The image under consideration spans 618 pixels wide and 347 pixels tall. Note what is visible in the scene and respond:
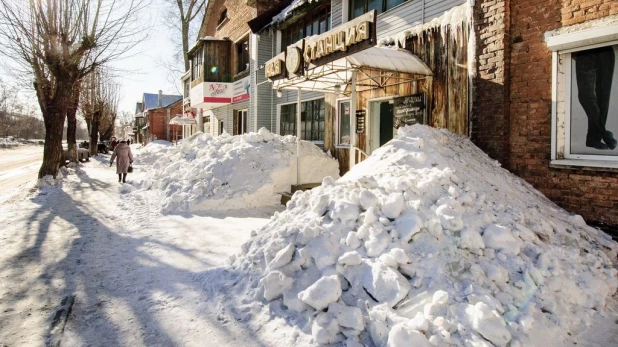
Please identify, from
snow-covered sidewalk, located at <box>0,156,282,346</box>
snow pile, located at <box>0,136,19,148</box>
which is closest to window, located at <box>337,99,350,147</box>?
snow-covered sidewalk, located at <box>0,156,282,346</box>

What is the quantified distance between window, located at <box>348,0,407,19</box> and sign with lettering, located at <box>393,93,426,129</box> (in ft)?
9.20

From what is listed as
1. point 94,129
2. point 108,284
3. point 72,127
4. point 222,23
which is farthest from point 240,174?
point 94,129

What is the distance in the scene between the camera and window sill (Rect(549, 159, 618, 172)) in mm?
4619

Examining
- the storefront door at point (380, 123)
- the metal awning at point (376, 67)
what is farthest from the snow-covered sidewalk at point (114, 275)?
the storefront door at point (380, 123)

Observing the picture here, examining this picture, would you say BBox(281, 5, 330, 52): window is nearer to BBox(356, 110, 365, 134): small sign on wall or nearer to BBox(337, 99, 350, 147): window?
BBox(337, 99, 350, 147): window

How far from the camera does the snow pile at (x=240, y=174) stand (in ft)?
28.2

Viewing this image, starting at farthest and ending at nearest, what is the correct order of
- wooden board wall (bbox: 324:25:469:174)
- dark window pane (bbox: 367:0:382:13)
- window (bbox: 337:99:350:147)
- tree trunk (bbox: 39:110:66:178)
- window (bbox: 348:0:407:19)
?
1. tree trunk (bbox: 39:110:66:178)
2. window (bbox: 337:99:350:147)
3. dark window pane (bbox: 367:0:382:13)
4. window (bbox: 348:0:407:19)
5. wooden board wall (bbox: 324:25:469:174)

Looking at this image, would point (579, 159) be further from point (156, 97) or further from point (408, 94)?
point (156, 97)

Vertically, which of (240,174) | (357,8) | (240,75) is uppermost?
(357,8)

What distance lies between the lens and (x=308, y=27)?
43.9 ft

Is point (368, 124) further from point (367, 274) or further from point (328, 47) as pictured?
point (367, 274)

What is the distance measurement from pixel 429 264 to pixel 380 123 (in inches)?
249

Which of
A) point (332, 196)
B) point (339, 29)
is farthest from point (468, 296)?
point (339, 29)

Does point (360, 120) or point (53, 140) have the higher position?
point (360, 120)
